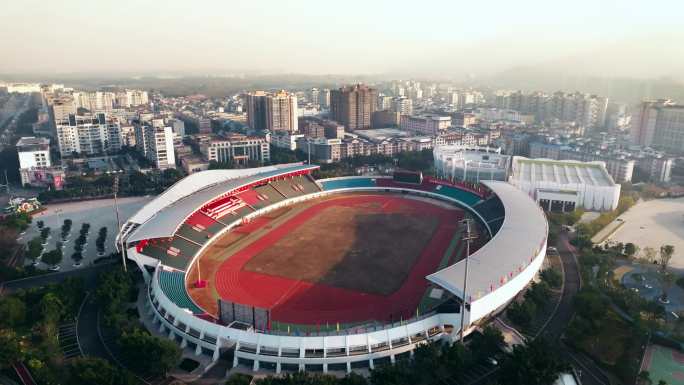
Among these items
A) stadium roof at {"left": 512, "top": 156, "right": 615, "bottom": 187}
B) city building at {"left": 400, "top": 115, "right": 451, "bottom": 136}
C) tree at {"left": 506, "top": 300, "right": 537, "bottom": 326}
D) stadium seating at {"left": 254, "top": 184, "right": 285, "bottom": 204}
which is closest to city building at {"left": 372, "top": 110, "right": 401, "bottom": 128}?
city building at {"left": 400, "top": 115, "right": 451, "bottom": 136}

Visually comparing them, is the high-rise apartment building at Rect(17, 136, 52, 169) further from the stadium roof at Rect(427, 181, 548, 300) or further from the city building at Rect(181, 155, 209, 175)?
the stadium roof at Rect(427, 181, 548, 300)

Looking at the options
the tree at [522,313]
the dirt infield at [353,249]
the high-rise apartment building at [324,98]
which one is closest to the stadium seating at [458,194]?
the dirt infield at [353,249]

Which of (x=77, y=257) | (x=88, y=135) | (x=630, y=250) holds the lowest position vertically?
(x=77, y=257)

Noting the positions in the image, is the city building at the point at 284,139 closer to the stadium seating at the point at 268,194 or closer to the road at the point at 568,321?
Answer: the stadium seating at the point at 268,194

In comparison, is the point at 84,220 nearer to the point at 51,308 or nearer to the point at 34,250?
the point at 34,250

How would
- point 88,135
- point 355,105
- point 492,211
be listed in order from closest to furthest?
point 492,211 < point 88,135 < point 355,105

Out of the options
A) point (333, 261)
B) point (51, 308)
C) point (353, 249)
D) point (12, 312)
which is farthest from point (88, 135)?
point (333, 261)
